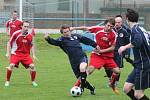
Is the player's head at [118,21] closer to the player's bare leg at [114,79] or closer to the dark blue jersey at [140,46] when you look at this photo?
the player's bare leg at [114,79]

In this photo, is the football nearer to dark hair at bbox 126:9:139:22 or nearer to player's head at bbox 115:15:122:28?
player's head at bbox 115:15:122:28

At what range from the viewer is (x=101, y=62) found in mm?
13797

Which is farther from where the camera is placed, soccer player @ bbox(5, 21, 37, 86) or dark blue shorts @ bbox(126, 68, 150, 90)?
soccer player @ bbox(5, 21, 37, 86)

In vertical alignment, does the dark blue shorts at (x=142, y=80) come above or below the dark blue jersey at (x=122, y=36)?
below

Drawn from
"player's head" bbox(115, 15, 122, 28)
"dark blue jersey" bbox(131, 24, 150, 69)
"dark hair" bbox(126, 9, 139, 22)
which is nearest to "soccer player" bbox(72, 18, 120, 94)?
"player's head" bbox(115, 15, 122, 28)

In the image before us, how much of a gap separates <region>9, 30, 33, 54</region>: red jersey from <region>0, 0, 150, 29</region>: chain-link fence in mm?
20252

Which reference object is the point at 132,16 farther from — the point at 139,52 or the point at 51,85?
the point at 51,85

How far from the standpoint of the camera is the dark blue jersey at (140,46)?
10023 mm

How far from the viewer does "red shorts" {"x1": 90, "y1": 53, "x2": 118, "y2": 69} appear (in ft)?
45.2

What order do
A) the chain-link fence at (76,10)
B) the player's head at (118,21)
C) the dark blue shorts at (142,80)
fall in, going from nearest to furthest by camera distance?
the dark blue shorts at (142,80)
the player's head at (118,21)
the chain-link fence at (76,10)

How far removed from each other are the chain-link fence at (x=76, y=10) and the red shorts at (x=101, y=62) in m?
21.8

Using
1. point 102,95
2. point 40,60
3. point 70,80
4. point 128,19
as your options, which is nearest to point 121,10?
point 40,60

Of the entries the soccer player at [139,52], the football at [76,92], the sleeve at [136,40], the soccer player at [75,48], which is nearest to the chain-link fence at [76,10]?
the soccer player at [75,48]

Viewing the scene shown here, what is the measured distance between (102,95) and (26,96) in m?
1.84
